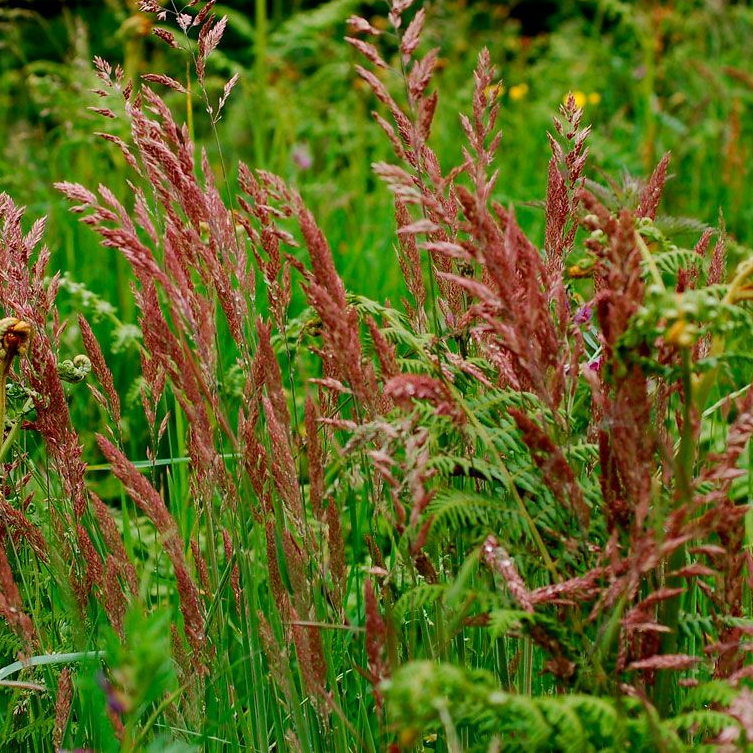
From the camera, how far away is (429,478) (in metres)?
1.04

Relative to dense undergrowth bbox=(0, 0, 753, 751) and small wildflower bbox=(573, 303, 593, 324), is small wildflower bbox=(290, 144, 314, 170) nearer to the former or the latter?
dense undergrowth bbox=(0, 0, 753, 751)

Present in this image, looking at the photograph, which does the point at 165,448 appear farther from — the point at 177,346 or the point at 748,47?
the point at 748,47

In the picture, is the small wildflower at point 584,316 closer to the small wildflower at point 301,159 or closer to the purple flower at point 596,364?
the purple flower at point 596,364

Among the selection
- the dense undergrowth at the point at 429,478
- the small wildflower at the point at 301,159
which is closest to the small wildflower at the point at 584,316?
the dense undergrowth at the point at 429,478

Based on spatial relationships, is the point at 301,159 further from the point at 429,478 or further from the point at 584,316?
the point at 429,478

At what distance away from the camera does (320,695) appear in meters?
1.02

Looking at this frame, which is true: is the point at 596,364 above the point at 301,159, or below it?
above

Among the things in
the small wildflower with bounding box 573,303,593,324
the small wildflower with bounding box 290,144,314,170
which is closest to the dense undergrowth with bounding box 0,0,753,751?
the small wildflower with bounding box 573,303,593,324

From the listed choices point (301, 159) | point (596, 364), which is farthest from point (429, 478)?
point (301, 159)

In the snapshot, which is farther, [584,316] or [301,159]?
[301,159]

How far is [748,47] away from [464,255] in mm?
4920

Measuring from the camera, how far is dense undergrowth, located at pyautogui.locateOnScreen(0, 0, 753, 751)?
0.87 metres

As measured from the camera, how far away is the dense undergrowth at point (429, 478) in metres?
0.87

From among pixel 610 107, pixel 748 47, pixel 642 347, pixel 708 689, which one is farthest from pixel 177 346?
pixel 748 47
